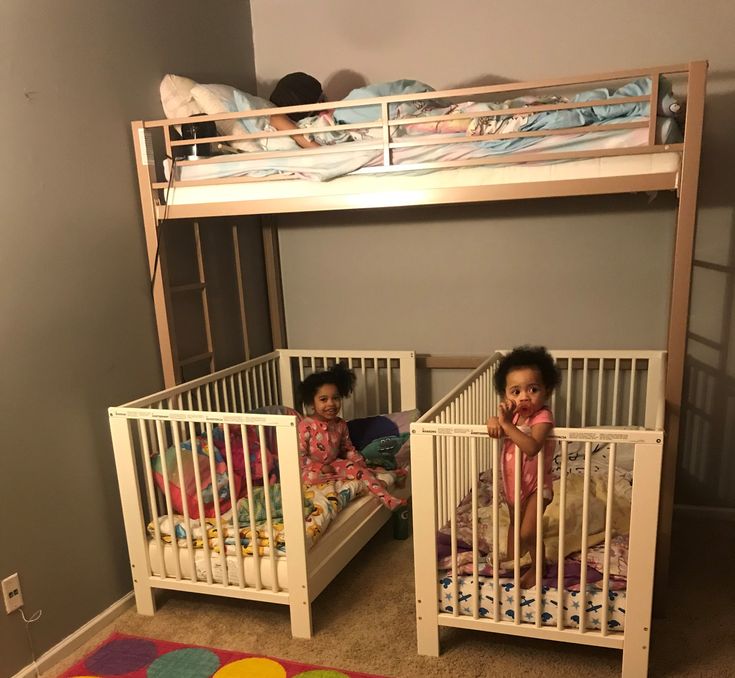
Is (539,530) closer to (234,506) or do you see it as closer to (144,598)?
(234,506)

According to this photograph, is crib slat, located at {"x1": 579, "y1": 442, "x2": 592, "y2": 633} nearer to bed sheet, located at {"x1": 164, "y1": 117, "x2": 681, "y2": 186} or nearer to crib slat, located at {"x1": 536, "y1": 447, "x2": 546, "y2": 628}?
crib slat, located at {"x1": 536, "y1": 447, "x2": 546, "y2": 628}

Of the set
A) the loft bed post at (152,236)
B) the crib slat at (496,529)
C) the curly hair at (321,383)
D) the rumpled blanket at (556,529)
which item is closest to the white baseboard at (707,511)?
the rumpled blanket at (556,529)

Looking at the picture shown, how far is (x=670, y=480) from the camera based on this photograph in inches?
80.9

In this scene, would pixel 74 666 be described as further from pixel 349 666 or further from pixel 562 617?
pixel 562 617

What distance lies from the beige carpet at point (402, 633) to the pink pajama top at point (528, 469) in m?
0.51

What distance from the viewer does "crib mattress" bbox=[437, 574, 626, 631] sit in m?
1.77

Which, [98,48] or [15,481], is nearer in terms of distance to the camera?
[15,481]

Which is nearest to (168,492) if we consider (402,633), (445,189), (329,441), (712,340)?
(329,441)

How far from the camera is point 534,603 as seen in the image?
1.82m

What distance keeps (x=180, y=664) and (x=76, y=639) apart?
42 cm

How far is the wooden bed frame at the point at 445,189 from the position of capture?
186 centimetres

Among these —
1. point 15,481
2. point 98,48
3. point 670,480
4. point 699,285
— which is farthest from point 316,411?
point 699,285

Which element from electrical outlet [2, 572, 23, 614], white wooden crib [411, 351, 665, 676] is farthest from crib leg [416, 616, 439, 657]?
electrical outlet [2, 572, 23, 614]

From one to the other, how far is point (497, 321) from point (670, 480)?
1.21 m
